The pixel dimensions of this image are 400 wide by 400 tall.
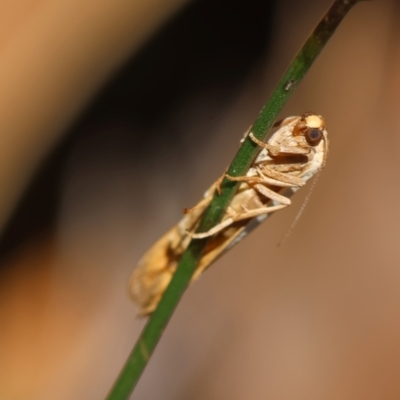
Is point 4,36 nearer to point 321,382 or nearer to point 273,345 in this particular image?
point 273,345

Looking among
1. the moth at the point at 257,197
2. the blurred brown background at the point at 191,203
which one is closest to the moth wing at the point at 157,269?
the moth at the point at 257,197

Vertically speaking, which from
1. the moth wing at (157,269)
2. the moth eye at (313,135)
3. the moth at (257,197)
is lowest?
the moth wing at (157,269)

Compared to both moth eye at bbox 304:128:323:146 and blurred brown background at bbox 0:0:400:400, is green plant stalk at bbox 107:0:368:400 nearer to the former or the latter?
moth eye at bbox 304:128:323:146

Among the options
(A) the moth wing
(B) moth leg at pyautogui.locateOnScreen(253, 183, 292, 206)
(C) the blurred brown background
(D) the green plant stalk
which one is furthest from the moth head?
(C) the blurred brown background

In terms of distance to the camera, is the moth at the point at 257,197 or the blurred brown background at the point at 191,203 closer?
the moth at the point at 257,197

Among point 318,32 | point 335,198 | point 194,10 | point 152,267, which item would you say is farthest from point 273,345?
point 318,32

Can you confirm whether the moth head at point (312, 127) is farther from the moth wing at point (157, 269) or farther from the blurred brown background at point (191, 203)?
the blurred brown background at point (191, 203)

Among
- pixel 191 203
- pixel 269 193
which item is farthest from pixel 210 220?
pixel 191 203
